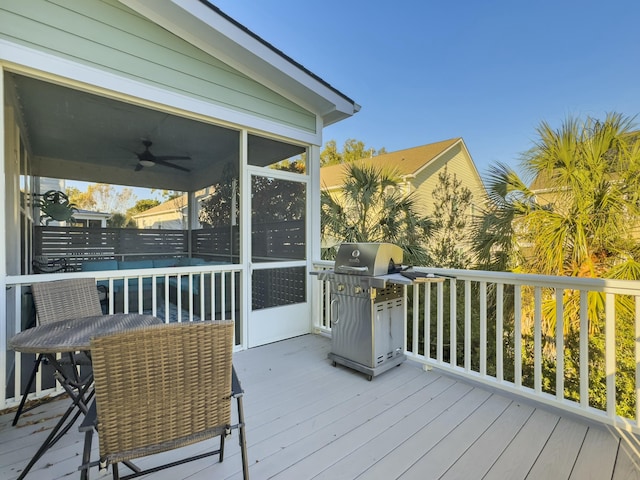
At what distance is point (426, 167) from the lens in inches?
418

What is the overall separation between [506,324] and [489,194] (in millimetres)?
2098

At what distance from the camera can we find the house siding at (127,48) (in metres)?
2.36

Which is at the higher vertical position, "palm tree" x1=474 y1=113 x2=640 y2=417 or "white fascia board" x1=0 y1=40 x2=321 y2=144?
"white fascia board" x1=0 y1=40 x2=321 y2=144

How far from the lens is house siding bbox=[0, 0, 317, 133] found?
2.36 meters

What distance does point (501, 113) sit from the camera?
1145 centimetres

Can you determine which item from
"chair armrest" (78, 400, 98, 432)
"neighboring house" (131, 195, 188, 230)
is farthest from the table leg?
"neighboring house" (131, 195, 188, 230)

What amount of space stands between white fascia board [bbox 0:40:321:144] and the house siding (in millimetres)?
53

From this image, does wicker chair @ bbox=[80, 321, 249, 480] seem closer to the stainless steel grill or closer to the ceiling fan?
the stainless steel grill

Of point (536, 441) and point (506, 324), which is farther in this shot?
point (506, 324)

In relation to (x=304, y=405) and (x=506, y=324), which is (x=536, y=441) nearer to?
(x=304, y=405)

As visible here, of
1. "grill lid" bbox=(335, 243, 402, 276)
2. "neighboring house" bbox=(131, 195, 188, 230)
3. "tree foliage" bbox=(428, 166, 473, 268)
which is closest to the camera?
"grill lid" bbox=(335, 243, 402, 276)

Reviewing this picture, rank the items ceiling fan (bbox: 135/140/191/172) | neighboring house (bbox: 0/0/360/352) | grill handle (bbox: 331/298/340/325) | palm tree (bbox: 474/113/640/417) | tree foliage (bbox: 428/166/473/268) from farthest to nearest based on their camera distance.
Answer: tree foliage (bbox: 428/166/473/268)
ceiling fan (bbox: 135/140/191/172)
palm tree (bbox: 474/113/640/417)
grill handle (bbox: 331/298/340/325)
neighboring house (bbox: 0/0/360/352)

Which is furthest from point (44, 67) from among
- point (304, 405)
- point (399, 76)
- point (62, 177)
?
point (399, 76)

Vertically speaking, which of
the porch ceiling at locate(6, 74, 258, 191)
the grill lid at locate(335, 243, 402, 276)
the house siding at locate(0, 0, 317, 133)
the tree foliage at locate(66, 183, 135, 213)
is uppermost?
the house siding at locate(0, 0, 317, 133)
